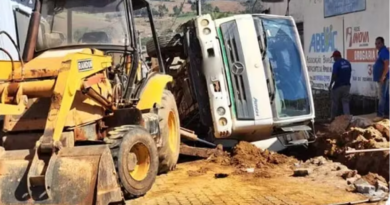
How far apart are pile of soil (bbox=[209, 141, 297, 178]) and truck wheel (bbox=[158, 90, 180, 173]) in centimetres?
89

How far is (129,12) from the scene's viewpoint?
8.17 meters

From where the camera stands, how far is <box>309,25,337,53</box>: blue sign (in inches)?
683

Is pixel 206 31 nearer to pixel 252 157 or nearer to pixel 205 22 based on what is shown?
pixel 205 22

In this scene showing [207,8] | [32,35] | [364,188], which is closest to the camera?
[364,188]

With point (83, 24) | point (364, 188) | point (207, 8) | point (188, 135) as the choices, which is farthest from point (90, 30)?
point (207, 8)

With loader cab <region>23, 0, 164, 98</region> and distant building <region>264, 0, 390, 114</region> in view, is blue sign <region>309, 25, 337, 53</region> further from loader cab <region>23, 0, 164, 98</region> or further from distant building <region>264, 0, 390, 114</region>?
loader cab <region>23, 0, 164, 98</region>

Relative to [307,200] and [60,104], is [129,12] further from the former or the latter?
[307,200]

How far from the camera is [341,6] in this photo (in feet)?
54.3

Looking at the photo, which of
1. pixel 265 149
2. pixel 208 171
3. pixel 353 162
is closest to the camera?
pixel 208 171

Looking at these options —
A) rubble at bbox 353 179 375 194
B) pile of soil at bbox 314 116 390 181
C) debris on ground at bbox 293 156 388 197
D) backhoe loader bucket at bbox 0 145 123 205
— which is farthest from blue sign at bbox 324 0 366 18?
backhoe loader bucket at bbox 0 145 123 205

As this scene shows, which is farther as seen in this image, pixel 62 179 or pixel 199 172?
pixel 199 172

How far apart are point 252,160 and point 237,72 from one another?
1467 mm

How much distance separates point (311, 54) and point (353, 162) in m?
9.61

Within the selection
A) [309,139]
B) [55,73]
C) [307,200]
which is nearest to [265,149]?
[309,139]
